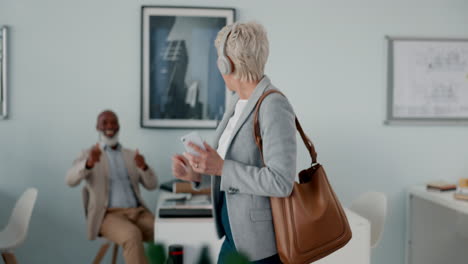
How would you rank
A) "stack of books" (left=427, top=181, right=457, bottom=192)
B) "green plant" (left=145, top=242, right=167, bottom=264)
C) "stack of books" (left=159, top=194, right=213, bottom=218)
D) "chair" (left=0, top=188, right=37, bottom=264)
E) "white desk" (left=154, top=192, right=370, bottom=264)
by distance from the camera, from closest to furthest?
1. "green plant" (left=145, top=242, right=167, bottom=264)
2. "white desk" (left=154, top=192, right=370, bottom=264)
3. "stack of books" (left=159, top=194, right=213, bottom=218)
4. "chair" (left=0, top=188, right=37, bottom=264)
5. "stack of books" (left=427, top=181, right=457, bottom=192)

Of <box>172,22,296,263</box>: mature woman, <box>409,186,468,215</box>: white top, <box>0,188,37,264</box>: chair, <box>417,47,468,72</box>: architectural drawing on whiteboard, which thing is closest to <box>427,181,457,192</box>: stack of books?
<box>409,186,468,215</box>: white top

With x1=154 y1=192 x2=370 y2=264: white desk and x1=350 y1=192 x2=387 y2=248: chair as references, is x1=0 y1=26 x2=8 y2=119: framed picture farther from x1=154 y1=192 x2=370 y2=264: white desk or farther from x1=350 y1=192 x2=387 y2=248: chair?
x1=350 y1=192 x2=387 y2=248: chair

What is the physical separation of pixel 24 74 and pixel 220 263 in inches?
92.3

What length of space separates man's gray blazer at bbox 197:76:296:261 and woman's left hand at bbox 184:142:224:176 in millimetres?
22

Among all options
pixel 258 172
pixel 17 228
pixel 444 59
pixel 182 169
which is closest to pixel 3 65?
pixel 17 228

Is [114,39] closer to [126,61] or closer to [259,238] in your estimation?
[126,61]

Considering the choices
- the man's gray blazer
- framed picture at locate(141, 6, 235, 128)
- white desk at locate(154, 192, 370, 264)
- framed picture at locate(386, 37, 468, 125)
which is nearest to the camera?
the man's gray blazer

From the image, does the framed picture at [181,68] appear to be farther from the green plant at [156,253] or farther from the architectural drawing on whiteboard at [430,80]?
the green plant at [156,253]

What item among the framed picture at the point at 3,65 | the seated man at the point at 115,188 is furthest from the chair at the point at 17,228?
the framed picture at the point at 3,65

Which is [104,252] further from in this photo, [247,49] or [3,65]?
[247,49]

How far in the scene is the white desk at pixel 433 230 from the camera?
3.11 m

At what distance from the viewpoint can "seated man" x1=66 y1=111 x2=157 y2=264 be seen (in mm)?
2691

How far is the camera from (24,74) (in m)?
3.15

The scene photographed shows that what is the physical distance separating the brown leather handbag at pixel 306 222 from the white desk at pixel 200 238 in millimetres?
967
